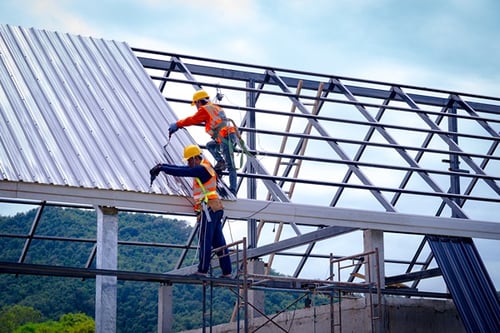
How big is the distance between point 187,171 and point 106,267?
2025 millimetres

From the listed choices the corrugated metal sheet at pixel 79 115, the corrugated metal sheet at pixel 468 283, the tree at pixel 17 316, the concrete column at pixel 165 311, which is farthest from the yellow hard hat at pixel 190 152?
the tree at pixel 17 316

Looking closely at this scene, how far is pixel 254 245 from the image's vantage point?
19406mm

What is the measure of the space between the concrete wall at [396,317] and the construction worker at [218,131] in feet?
9.55

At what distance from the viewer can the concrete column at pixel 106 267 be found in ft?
44.9

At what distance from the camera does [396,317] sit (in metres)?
16.2

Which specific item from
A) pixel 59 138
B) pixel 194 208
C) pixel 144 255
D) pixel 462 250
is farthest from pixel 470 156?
pixel 144 255

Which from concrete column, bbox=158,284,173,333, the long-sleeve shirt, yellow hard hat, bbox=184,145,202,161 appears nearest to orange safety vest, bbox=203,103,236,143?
yellow hard hat, bbox=184,145,202,161

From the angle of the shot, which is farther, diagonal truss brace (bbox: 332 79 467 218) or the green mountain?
the green mountain

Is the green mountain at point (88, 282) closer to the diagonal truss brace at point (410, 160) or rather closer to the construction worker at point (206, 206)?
the diagonal truss brace at point (410, 160)

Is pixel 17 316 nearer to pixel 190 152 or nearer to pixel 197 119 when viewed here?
pixel 197 119

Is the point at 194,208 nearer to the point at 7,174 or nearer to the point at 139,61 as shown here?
the point at 7,174

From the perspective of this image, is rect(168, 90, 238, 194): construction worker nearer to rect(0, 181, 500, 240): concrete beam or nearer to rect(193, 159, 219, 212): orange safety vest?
rect(0, 181, 500, 240): concrete beam

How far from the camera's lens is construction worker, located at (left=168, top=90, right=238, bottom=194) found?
52.7 ft

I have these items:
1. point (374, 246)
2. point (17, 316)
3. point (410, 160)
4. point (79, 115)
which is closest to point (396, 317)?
point (374, 246)
